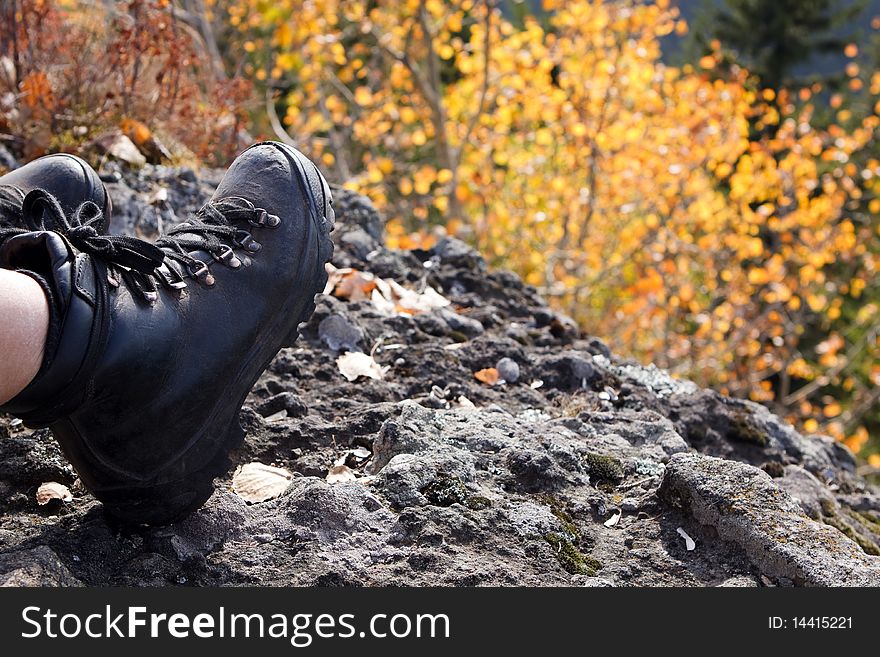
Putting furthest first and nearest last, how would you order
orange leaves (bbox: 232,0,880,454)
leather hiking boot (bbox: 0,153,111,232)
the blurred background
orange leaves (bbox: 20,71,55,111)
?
orange leaves (bbox: 232,0,880,454) → the blurred background → orange leaves (bbox: 20,71,55,111) → leather hiking boot (bbox: 0,153,111,232)

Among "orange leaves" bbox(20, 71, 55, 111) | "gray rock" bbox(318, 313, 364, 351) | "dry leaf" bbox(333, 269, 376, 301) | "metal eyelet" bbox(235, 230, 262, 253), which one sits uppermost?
"orange leaves" bbox(20, 71, 55, 111)

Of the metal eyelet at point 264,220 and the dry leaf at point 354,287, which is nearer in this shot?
the metal eyelet at point 264,220

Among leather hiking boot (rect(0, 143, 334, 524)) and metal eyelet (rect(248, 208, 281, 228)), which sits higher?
metal eyelet (rect(248, 208, 281, 228))

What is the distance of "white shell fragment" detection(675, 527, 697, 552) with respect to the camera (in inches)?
69.7

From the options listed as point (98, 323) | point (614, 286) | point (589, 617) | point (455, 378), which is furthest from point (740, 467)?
point (614, 286)

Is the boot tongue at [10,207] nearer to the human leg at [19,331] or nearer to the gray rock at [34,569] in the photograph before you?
the human leg at [19,331]

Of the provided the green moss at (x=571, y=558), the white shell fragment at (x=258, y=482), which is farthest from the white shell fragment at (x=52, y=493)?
the green moss at (x=571, y=558)

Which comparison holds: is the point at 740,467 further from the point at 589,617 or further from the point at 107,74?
the point at 107,74

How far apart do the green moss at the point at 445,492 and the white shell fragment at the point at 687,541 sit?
43 cm

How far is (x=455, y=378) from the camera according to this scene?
2506 millimetres

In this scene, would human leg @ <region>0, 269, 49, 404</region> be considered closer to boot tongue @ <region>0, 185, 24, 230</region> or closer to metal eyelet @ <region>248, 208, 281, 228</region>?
boot tongue @ <region>0, 185, 24, 230</region>

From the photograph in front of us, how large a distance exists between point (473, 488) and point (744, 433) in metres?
1.06

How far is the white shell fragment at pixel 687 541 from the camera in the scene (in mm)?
1771

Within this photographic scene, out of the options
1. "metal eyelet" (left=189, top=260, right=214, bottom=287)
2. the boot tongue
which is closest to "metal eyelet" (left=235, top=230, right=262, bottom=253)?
"metal eyelet" (left=189, top=260, right=214, bottom=287)
